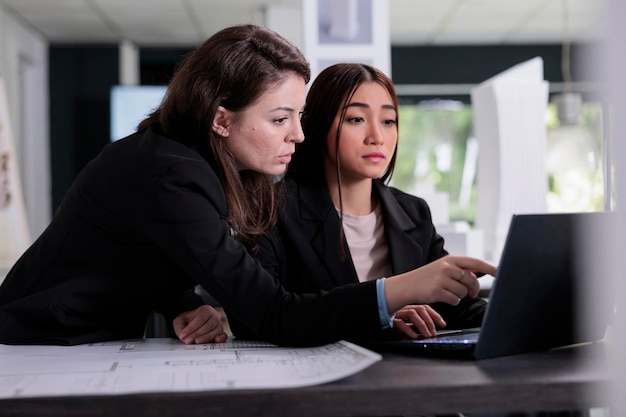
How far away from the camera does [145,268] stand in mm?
1230

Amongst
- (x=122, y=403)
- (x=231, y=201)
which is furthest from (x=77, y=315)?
(x=122, y=403)

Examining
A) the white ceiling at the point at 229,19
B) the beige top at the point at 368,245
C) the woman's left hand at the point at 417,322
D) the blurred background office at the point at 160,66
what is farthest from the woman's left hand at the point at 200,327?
the white ceiling at the point at 229,19

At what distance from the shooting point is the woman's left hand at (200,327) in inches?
46.6

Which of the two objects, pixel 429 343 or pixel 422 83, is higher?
pixel 422 83

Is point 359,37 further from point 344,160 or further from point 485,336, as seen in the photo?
point 485,336

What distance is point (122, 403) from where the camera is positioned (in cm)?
69

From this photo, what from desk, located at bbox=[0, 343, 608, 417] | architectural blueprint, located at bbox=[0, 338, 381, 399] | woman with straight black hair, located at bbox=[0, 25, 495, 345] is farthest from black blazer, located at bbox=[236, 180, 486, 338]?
desk, located at bbox=[0, 343, 608, 417]

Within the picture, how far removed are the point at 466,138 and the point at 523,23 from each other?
5.12ft

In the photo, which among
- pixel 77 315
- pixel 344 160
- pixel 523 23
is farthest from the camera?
pixel 523 23

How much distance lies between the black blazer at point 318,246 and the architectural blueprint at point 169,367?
16.9 inches

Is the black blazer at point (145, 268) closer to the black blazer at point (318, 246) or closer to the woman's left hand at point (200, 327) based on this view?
the woman's left hand at point (200, 327)

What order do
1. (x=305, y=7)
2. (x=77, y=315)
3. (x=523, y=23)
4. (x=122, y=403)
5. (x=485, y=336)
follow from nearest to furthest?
1. (x=122, y=403)
2. (x=485, y=336)
3. (x=77, y=315)
4. (x=305, y=7)
5. (x=523, y=23)

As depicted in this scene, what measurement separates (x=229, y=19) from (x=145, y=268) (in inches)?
257

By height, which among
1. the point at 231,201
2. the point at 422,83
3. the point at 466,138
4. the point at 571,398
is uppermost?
the point at 422,83
